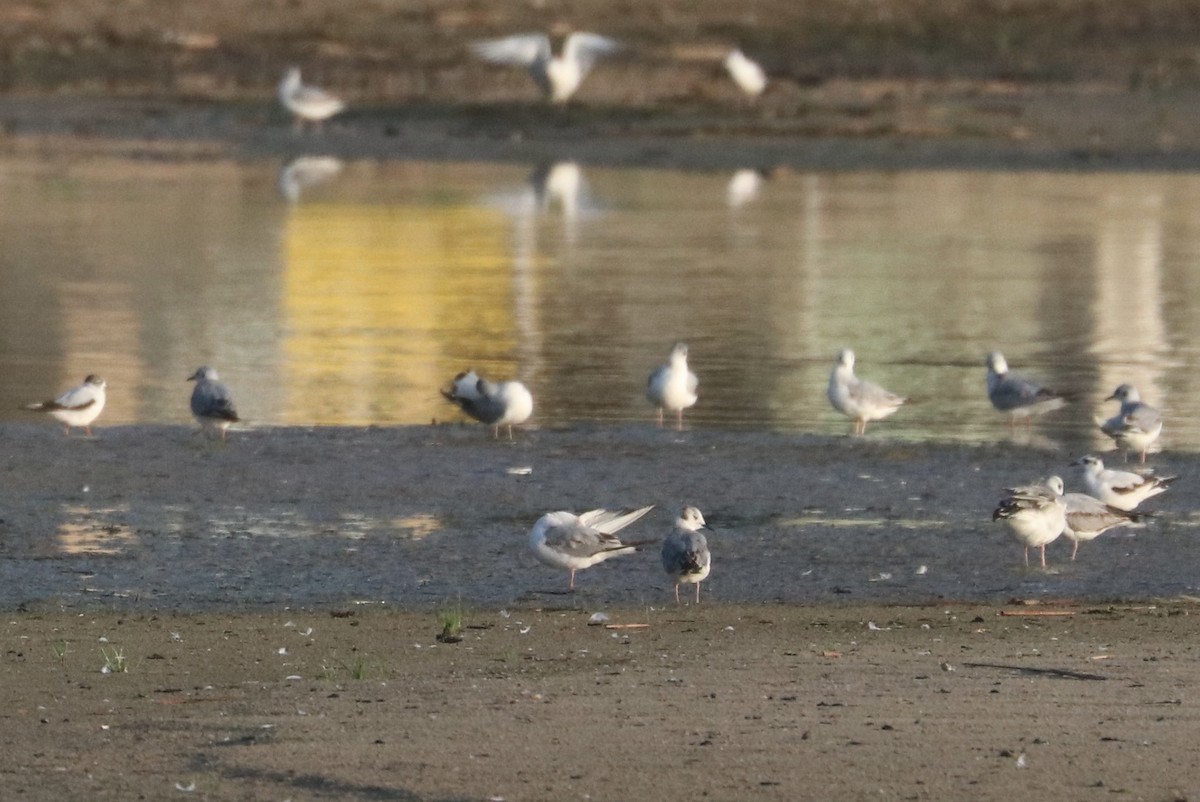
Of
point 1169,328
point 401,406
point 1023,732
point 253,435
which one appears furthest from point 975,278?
point 1023,732

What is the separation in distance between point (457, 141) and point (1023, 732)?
29114 mm

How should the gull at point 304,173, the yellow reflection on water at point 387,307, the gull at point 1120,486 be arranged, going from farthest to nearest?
the gull at point 304,173, the yellow reflection on water at point 387,307, the gull at point 1120,486

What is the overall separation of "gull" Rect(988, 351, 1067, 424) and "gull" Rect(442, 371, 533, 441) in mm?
2791

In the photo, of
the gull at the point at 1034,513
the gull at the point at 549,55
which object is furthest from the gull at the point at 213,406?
the gull at the point at 549,55

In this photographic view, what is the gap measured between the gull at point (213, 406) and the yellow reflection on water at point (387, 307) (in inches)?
36.0

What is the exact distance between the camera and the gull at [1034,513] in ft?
34.4

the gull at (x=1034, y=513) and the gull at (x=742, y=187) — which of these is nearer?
the gull at (x=1034, y=513)

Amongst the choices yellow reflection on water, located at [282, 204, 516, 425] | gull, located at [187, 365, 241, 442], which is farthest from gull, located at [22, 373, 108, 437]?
yellow reflection on water, located at [282, 204, 516, 425]

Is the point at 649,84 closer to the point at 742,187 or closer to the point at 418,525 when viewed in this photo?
the point at 742,187

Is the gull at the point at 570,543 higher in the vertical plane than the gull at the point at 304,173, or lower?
higher

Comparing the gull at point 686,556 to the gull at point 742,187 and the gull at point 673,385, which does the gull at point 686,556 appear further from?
the gull at point 742,187

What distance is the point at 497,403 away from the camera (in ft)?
44.7

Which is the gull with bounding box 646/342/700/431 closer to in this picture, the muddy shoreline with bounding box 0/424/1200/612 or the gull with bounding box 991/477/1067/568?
the muddy shoreline with bounding box 0/424/1200/612

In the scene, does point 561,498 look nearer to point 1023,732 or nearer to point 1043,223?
point 1023,732
